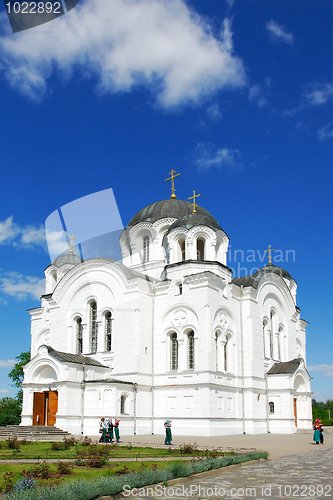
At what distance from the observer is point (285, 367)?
32.4m

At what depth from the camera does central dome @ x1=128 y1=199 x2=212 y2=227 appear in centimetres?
3575

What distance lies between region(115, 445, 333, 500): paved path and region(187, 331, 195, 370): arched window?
48.5ft

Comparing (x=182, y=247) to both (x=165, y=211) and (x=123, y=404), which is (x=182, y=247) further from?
(x=123, y=404)

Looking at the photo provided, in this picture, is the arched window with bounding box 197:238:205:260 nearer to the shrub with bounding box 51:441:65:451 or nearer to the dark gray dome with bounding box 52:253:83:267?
the dark gray dome with bounding box 52:253:83:267

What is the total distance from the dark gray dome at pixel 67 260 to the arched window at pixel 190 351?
12105 millimetres

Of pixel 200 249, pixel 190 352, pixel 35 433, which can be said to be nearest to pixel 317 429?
pixel 190 352

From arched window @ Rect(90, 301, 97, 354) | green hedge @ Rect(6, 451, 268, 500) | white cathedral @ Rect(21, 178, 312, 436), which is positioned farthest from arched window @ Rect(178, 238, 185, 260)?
green hedge @ Rect(6, 451, 268, 500)

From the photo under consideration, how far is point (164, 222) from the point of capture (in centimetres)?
3531

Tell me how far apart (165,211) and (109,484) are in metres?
27.8

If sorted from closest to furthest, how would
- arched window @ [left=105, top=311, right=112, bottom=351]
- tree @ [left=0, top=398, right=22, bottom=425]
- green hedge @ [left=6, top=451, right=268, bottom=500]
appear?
1. green hedge @ [left=6, top=451, right=268, bottom=500]
2. arched window @ [left=105, top=311, right=112, bottom=351]
3. tree @ [left=0, top=398, right=22, bottom=425]

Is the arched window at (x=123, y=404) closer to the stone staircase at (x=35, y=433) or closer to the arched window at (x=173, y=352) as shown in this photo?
the stone staircase at (x=35, y=433)

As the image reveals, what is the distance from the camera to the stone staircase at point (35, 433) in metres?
23.5

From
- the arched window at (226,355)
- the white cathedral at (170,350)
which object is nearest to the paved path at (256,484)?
the white cathedral at (170,350)

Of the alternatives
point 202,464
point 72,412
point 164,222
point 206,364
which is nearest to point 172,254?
point 164,222
